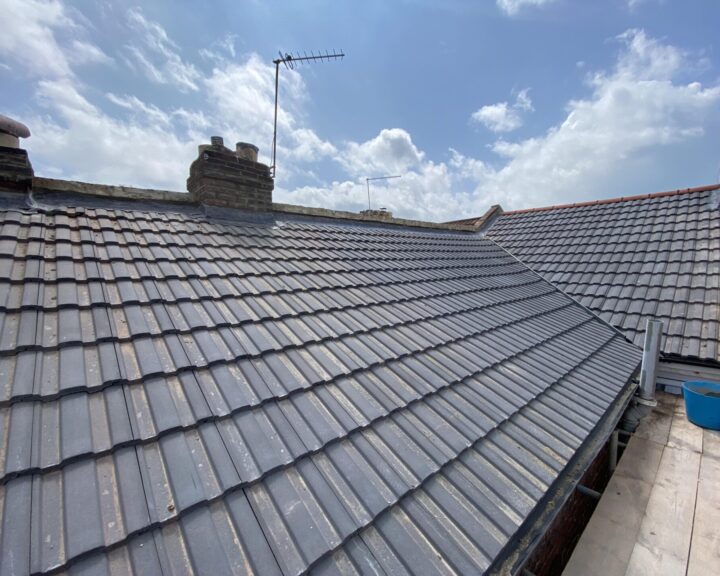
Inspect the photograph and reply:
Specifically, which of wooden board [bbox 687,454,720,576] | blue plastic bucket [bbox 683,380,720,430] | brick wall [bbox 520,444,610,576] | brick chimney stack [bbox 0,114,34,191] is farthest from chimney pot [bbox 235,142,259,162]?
blue plastic bucket [bbox 683,380,720,430]

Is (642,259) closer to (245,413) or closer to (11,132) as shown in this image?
(245,413)

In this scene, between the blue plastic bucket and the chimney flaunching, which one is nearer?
the blue plastic bucket

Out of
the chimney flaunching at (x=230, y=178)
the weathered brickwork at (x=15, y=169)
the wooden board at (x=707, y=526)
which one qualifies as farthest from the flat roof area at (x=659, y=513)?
the weathered brickwork at (x=15, y=169)

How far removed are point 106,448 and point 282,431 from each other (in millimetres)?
832

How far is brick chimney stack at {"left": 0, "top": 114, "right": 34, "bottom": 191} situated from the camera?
3373mm

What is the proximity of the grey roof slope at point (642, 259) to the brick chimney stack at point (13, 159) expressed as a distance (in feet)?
28.8

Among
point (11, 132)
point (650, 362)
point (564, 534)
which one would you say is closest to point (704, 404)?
point (650, 362)

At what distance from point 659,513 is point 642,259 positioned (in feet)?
18.4

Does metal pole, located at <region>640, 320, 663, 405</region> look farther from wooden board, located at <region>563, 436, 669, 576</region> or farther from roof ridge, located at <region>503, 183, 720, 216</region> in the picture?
roof ridge, located at <region>503, 183, 720, 216</region>

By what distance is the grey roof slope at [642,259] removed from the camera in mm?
5285

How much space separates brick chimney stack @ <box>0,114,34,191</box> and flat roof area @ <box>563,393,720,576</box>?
252 inches

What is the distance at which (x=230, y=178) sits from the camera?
490cm

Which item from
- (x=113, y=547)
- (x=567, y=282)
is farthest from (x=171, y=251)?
(x=567, y=282)

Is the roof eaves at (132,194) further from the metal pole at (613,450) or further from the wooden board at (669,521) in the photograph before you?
the wooden board at (669,521)
